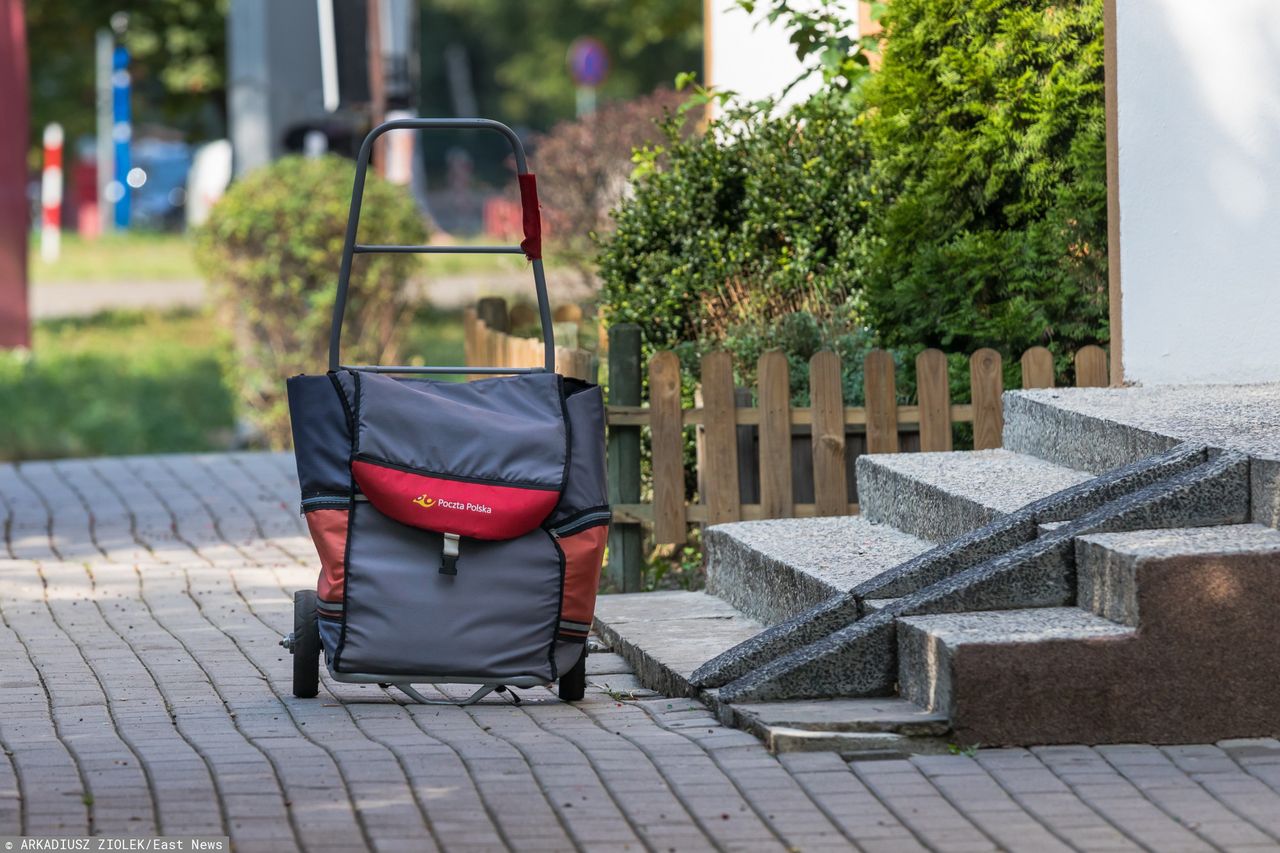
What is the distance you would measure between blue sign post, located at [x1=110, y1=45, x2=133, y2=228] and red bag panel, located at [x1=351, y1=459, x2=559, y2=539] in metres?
24.8

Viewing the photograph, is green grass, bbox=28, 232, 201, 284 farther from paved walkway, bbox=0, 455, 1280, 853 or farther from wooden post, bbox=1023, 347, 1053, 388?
paved walkway, bbox=0, 455, 1280, 853

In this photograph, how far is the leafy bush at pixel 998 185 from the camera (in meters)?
7.74

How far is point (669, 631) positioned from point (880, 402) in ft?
5.05

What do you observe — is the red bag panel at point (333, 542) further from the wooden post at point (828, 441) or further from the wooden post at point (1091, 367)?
the wooden post at point (1091, 367)

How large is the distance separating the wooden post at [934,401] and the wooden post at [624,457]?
1.06 m

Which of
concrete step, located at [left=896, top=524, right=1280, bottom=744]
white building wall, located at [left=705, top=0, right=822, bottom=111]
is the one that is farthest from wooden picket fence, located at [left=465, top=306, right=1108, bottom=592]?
white building wall, located at [left=705, top=0, right=822, bottom=111]

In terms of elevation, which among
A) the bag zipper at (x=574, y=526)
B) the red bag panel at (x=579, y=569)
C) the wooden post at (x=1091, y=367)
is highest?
the wooden post at (x=1091, y=367)

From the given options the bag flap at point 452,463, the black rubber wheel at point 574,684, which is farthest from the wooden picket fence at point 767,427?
the bag flap at point 452,463

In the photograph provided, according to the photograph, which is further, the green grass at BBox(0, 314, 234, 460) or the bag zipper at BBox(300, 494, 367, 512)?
the green grass at BBox(0, 314, 234, 460)

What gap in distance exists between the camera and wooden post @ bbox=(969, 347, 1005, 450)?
736 centimetres

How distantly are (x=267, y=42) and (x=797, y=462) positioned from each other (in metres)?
10.4

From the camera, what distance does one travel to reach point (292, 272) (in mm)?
12562

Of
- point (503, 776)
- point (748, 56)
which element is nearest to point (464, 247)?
point (503, 776)

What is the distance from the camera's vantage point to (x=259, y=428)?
1285cm
